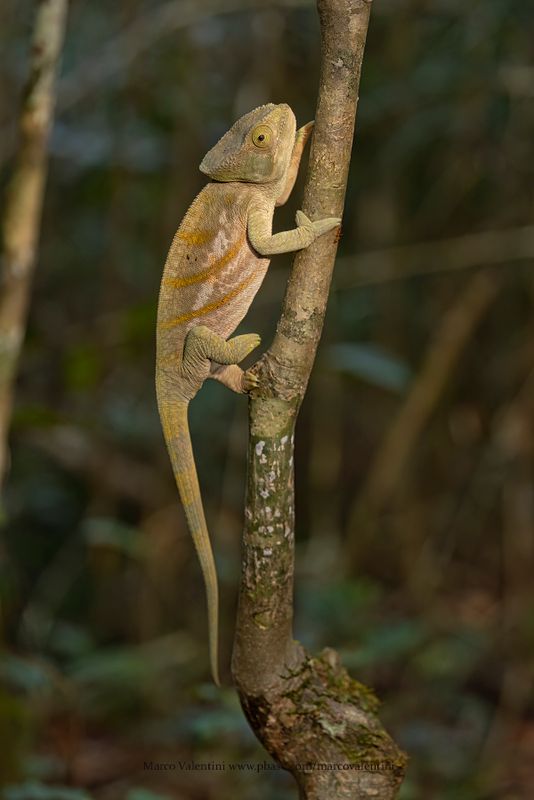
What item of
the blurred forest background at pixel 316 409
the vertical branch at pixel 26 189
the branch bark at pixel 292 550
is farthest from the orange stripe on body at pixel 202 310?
the blurred forest background at pixel 316 409

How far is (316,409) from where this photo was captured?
20.2 feet

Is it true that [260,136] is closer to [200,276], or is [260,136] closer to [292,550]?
[200,276]

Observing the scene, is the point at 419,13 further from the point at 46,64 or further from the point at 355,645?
the point at 355,645

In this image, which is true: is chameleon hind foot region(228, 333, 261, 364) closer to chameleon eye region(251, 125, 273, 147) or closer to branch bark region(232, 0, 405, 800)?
branch bark region(232, 0, 405, 800)

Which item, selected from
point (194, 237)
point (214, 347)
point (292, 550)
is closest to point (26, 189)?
point (194, 237)

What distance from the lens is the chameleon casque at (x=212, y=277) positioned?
7.20 ft

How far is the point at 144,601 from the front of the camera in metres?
5.39

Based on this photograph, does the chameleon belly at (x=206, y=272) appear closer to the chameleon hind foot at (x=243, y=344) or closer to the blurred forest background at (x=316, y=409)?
the chameleon hind foot at (x=243, y=344)

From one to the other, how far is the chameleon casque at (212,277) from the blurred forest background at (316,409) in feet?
5.71

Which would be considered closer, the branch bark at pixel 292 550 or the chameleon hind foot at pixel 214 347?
the branch bark at pixel 292 550

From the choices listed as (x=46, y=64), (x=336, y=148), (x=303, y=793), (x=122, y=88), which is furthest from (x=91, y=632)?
(x=336, y=148)

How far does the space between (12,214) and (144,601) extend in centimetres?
280

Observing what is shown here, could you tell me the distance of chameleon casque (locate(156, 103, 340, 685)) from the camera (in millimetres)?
2195

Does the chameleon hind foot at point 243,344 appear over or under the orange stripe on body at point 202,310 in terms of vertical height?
under
